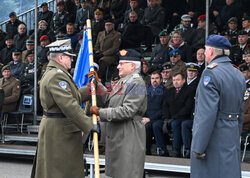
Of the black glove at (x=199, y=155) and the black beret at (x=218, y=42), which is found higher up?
the black beret at (x=218, y=42)

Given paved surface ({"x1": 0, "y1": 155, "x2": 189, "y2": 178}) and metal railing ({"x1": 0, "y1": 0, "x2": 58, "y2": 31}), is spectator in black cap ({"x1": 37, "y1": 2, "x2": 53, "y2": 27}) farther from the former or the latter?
paved surface ({"x1": 0, "y1": 155, "x2": 189, "y2": 178})

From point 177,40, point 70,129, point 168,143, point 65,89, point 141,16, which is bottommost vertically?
point 168,143

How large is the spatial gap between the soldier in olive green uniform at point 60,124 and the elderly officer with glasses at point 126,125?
29cm

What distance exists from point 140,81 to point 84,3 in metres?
9.88

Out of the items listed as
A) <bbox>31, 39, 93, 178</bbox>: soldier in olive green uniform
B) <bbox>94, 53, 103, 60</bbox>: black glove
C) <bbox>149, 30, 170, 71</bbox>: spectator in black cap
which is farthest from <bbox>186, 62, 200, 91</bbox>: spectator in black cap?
<bbox>31, 39, 93, 178</bbox>: soldier in olive green uniform

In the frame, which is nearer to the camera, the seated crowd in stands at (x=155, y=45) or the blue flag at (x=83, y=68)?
the blue flag at (x=83, y=68)

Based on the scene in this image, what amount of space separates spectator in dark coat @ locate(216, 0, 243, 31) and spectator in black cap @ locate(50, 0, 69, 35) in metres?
5.28

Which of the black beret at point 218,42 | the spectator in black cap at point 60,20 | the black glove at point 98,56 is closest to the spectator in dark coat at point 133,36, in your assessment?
the black glove at point 98,56

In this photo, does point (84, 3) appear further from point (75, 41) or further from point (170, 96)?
point (170, 96)

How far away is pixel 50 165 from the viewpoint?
488cm

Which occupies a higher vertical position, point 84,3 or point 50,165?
point 84,3

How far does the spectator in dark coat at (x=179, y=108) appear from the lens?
26.0ft

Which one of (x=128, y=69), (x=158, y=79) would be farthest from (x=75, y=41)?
(x=128, y=69)

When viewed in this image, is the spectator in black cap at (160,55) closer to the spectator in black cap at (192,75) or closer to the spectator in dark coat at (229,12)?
the spectator in dark coat at (229,12)
